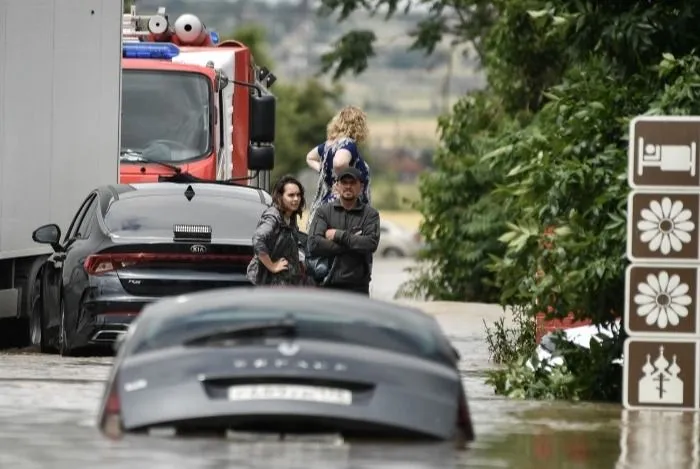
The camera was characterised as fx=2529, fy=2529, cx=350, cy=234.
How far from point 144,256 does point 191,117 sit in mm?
5966

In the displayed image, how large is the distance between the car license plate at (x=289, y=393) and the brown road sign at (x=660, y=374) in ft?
16.4

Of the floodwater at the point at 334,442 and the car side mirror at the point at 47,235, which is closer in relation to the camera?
the floodwater at the point at 334,442

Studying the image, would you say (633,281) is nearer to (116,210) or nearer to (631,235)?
(631,235)

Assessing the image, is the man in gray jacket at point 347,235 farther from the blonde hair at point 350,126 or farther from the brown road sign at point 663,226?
the brown road sign at point 663,226

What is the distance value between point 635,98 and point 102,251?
4509 millimetres

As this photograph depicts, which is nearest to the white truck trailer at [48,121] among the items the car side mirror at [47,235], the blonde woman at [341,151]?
the car side mirror at [47,235]

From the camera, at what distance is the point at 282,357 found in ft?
35.4

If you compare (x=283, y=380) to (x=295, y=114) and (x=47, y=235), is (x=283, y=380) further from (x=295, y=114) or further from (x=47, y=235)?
(x=295, y=114)

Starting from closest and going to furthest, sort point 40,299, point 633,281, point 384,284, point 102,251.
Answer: point 633,281, point 102,251, point 40,299, point 384,284

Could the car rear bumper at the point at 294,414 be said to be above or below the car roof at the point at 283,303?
below

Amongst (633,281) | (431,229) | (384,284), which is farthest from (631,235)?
(384,284)

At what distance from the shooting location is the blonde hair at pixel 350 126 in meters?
20.3

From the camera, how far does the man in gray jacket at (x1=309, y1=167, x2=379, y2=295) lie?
1823cm

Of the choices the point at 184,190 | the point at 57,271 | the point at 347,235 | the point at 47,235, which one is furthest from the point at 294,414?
the point at 57,271
